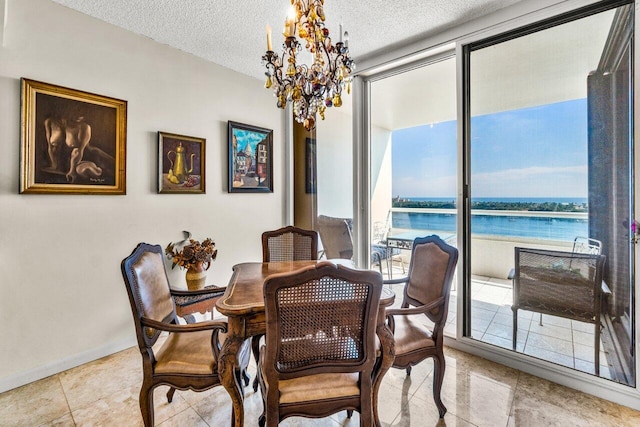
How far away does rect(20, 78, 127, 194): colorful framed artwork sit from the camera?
2.13 metres

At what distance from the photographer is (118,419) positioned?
180 cm

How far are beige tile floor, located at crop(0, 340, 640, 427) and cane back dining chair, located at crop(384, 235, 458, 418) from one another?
234 millimetres

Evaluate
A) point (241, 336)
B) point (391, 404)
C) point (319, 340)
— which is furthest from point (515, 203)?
point (241, 336)

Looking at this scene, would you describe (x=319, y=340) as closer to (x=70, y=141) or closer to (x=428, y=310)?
(x=428, y=310)

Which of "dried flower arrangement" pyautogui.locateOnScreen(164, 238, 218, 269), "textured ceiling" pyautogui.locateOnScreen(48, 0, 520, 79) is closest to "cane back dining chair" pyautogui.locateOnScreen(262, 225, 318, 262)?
"dried flower arrangement" pyautogui.locateOnScreen(164, 238, 218, 269)

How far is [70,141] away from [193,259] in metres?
1.32

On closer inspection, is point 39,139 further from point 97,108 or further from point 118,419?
point 118,419

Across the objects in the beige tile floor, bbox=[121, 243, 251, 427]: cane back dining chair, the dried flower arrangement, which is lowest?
the beige tile floor

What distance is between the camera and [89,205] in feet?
8.02

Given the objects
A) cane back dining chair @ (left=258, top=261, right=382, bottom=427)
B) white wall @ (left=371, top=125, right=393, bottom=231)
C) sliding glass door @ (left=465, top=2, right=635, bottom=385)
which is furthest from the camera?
white wall @ (left=371, top=125, right=393, bottom=231)

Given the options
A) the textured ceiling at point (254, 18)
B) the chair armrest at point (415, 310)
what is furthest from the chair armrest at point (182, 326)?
the textured ceiling at point (254, 18)

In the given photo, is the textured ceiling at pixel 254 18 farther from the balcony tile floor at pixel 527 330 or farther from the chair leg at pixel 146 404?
the chair leg at pixel 146 404

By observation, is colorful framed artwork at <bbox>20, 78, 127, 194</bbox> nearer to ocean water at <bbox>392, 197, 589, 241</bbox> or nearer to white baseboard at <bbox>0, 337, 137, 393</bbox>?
white baseboard at <bbox>0, 337, 137, 393</bbox>

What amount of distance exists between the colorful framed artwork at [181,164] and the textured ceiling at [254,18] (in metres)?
0.91
